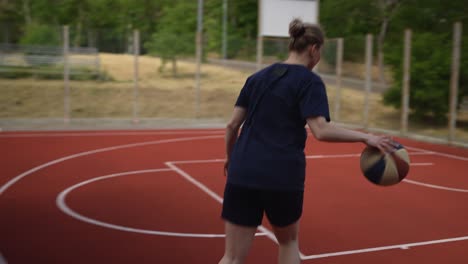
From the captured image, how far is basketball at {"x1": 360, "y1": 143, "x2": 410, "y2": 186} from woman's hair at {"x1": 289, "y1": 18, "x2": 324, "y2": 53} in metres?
0.74

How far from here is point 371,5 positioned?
26.7 metres

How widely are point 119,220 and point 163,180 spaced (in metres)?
2.23

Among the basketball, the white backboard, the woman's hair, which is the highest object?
the white backboard

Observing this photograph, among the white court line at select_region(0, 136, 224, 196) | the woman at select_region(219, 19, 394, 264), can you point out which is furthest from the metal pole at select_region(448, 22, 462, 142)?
the woman at select_region(219, 19, 394, 264)

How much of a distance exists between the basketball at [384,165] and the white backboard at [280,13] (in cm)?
1342

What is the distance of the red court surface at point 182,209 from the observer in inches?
203

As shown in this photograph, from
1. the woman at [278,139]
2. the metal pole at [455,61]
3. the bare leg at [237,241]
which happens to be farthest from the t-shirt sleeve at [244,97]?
the metal pole at [455,61]

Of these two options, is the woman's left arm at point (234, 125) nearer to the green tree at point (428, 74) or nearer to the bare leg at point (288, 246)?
the bare leg at point (288, 246)

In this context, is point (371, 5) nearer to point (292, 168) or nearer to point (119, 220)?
point (119, 220)

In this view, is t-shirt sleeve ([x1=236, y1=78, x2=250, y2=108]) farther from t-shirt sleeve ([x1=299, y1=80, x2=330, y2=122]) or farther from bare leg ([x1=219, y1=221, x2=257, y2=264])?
bare leg ([x1=219, y1=221, x2=257, y2=264])

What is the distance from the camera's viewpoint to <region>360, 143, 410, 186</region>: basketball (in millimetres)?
3445

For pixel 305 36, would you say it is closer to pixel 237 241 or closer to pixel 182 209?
pixel 237 241

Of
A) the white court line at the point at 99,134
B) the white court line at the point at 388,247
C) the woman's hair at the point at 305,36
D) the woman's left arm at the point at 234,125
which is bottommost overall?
the white court line at the point at 388,247

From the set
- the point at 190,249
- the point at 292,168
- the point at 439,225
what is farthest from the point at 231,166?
the point at 439,225
